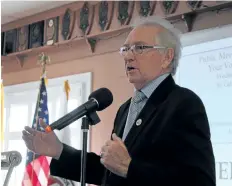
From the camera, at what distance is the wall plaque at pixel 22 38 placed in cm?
478

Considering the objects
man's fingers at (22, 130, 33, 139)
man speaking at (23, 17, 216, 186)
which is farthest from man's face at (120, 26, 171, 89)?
man's fingers at (22, 130, 33, 139)

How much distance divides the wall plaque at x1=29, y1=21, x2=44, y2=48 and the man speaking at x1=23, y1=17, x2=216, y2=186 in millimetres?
3197

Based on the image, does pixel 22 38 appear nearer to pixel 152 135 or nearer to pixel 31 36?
A: pixel 31 36

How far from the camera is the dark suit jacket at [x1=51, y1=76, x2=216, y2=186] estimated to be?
48.2 inches

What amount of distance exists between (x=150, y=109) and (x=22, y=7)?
3.53 metres

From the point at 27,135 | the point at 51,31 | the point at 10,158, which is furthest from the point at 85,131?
the point at 51,31

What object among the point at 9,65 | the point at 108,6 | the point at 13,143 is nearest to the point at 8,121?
the point at 13,143

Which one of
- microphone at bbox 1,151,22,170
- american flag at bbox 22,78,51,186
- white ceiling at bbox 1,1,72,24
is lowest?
american flag at bbox 22,78,51,186

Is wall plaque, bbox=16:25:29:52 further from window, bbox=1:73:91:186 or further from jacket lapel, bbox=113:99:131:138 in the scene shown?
jacket lapel, bbox=113:99:131:138

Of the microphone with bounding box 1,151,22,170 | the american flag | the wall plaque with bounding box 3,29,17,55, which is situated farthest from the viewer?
the wall plaque with bounding box 3,29,17,55

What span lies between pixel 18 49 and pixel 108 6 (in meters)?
1.29

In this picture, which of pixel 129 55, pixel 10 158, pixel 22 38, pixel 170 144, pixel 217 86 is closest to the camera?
pixel 170 144

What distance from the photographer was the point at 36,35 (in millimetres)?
4680

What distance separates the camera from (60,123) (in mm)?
1363
